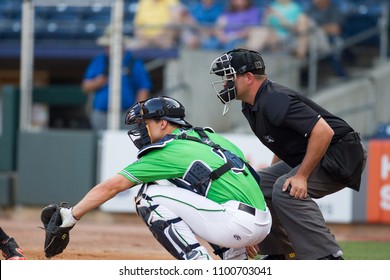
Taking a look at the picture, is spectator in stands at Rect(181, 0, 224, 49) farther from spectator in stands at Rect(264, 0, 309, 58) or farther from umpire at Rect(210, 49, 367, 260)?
umpire at Rect(210, 49, 367, 260)

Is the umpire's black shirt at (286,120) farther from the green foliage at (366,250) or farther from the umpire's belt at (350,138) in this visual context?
the green foliage at (366,250)

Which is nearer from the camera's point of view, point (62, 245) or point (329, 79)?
point (62, 245)

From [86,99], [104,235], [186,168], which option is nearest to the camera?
[186,168]

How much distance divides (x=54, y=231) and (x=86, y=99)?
982 centimetres

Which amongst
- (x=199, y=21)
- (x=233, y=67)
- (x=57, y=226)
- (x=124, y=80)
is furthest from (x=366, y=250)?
(x=199, y=21)

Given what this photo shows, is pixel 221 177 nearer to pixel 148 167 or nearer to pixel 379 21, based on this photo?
pixel 148 167

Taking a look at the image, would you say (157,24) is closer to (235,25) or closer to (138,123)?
(235,25)

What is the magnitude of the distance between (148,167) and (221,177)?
0.51m

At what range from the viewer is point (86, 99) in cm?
1603

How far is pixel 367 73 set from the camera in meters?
14.9

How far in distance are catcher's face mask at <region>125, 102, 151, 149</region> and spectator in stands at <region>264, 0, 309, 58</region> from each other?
26.7ft

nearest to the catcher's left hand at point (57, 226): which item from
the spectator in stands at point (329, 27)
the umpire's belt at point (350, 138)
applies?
the umpire's belt at point (350, 138)

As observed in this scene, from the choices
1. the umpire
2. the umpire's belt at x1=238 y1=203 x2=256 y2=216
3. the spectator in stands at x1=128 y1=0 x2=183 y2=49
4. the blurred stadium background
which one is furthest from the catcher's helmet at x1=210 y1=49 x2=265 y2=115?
the spectator in stands at x1=128 y1=0 x2=183 y2=49

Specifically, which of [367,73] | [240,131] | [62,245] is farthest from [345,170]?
[367,73]
